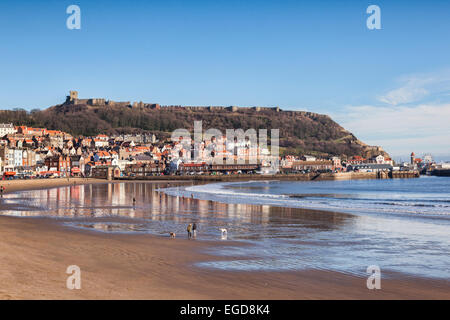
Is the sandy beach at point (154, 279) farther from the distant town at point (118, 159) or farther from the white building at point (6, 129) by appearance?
the white building at point (6, 129)

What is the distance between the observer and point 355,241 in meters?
17.1

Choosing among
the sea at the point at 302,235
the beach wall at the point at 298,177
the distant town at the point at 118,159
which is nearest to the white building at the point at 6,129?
the distant town at the point at 118,159

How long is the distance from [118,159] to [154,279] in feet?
398

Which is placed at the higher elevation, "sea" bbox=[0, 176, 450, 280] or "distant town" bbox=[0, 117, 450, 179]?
"distant town" bbox=[0, 117, 450, 179]

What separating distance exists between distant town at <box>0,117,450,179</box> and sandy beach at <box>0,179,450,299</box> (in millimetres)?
88070

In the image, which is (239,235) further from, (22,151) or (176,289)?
(22,151)

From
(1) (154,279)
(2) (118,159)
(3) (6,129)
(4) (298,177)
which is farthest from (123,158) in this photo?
(1) (154,279)

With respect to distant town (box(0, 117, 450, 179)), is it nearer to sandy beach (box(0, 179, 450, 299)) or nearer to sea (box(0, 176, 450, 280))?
sea (box(0, 176, 450, 280))

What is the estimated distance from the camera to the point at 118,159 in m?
128

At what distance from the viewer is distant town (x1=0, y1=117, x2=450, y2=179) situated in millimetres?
101000

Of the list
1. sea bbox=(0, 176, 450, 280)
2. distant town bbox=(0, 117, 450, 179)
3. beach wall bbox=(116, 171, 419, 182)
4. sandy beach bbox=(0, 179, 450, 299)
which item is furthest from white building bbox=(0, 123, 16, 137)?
sandy beach bbox=(0, 179, 450, 299)
